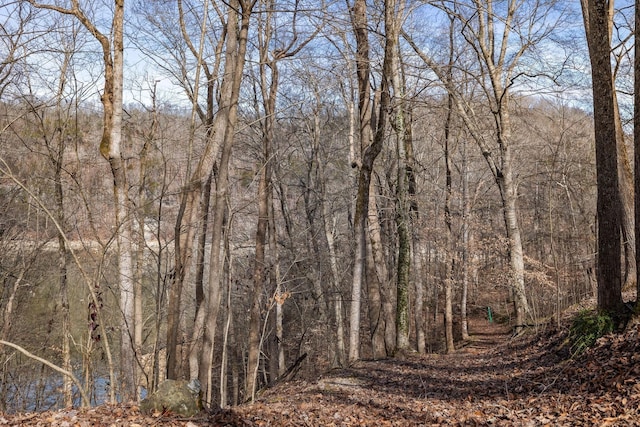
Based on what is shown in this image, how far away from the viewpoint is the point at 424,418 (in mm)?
5359

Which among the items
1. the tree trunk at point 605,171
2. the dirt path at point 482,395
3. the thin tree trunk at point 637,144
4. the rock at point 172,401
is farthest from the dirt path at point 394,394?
the thin tree trunk at point 637,144

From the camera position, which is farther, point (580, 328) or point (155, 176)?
point (155, 176)

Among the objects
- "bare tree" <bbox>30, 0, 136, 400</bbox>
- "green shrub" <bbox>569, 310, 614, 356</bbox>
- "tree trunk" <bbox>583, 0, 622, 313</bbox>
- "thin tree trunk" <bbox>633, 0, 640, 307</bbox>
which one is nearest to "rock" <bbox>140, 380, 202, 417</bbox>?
"bare tree" <bbox>30, 0, 136, 400</bbox>

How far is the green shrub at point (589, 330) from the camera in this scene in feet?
19.9

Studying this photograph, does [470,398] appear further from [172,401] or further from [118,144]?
[118,144]

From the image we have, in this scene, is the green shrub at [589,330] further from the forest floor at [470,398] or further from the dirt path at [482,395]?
the dirt path at [482,395]

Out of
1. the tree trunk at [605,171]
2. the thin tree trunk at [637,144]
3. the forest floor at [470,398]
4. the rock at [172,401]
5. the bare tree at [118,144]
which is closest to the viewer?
the forest floor at [470,398]

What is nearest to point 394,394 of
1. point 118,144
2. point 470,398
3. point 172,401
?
point 470,398

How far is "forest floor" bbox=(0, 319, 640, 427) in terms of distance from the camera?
15.1 ft

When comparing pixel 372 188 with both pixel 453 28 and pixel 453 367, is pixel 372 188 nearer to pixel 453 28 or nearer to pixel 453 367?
pixel 453 367

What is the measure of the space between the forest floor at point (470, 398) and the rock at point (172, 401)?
0.43 ft

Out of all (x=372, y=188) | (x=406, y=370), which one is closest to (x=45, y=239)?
(x=372, y=188)

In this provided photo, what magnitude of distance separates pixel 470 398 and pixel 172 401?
3427mm

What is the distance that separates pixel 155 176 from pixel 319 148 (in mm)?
6067
